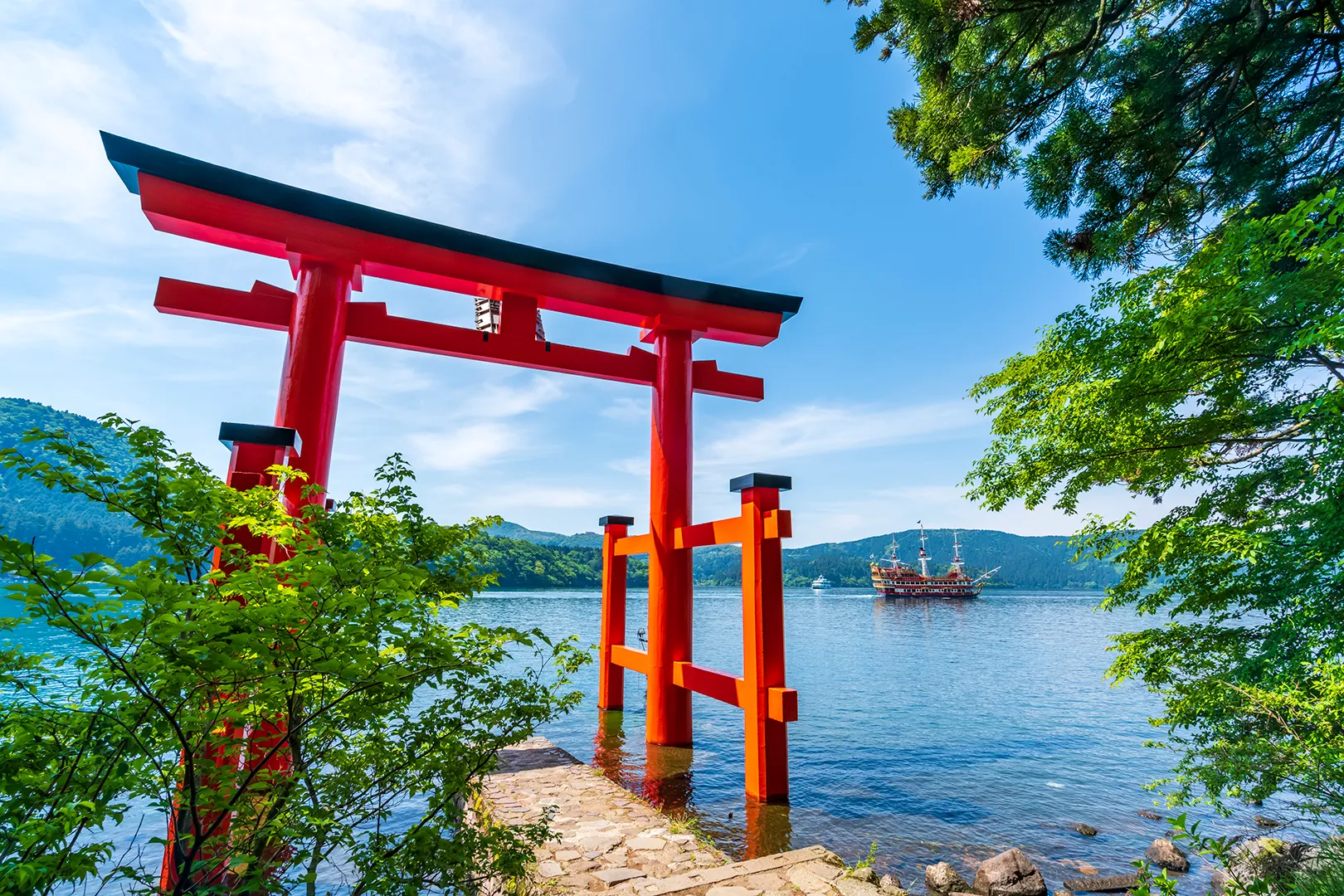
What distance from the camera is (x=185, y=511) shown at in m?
2.29

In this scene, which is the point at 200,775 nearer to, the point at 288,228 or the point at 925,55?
the point at 288,228

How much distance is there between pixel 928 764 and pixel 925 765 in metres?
0.11

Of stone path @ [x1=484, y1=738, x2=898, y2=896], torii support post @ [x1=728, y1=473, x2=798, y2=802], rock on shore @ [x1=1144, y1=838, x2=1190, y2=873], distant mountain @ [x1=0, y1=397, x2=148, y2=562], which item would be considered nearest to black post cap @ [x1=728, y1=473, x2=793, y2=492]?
torii support post @ [x1=728, y1=473, x2=798, y2=802]

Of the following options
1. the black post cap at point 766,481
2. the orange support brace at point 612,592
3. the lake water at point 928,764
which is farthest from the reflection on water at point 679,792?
the black post cap at point 766,481

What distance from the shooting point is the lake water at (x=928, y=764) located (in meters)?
6.07

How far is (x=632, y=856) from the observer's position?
4.67 metres

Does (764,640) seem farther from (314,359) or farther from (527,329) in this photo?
(314,359)

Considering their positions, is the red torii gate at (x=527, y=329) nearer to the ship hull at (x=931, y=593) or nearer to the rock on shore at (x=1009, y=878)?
the rock on shore at (x=1009, y=878)

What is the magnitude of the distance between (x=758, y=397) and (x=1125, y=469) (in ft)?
14.7

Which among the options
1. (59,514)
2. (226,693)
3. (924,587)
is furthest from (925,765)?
(59,514)

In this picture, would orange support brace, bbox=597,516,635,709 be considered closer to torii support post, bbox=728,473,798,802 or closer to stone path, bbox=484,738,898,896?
stone path, bbox=484,738,898,896

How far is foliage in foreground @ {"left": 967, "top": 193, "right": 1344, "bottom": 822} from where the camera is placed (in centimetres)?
404

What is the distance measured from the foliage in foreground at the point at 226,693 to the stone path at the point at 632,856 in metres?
0.85

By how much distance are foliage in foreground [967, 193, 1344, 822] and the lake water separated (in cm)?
231
